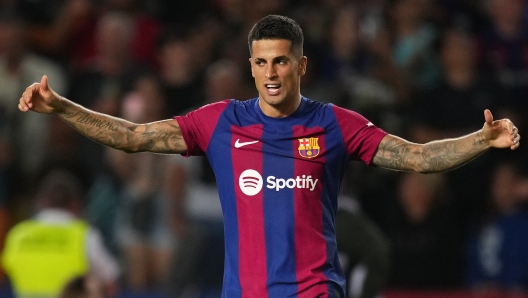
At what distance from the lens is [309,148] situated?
218 inches

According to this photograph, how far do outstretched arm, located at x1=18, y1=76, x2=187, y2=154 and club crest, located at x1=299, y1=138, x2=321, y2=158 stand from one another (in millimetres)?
636

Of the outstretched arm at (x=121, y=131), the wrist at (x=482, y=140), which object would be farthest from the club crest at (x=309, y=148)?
the wrist at (x=482, y=140)

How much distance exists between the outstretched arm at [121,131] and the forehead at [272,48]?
0.61m

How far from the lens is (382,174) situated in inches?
398

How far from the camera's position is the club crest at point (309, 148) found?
553 cm

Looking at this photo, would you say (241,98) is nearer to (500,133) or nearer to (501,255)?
(501,255)

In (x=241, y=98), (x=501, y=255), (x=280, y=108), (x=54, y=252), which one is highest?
(x=241, y=98)

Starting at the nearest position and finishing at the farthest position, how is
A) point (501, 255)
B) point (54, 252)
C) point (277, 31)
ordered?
point (277, 31) < point (54, 252) < point (501, 255)

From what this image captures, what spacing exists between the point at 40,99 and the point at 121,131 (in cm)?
47

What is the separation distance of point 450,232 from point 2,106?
4.51 m

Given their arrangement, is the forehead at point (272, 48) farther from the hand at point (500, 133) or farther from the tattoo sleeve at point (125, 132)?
the hand at point (500, 133)

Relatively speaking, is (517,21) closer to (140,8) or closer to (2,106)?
(140,8)

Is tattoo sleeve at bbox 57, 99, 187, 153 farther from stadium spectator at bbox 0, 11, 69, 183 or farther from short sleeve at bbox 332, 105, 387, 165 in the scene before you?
stadium spectator at bbox 0, 11, 69, 183

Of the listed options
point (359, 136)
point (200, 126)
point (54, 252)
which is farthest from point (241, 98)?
point (359, 136)
